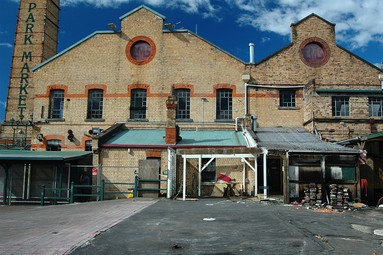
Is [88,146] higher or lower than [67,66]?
lower

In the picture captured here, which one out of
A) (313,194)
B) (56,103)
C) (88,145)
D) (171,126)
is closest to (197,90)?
(171,126)

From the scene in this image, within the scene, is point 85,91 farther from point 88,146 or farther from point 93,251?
point 93,251

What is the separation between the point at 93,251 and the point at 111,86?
1777cm

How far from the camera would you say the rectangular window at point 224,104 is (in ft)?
76.8

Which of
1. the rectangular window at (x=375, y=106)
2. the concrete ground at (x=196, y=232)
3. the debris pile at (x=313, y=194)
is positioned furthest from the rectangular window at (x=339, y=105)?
the concrete ground at (x=196, y=232)

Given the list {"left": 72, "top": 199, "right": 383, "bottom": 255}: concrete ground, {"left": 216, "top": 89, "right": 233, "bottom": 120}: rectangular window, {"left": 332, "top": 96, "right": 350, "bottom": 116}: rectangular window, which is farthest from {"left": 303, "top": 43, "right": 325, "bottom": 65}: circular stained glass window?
{"left": 72, "top": 199, "right": 383, "bottom": 255}: concrete ground

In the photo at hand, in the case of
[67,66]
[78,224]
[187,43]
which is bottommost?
[78,224]

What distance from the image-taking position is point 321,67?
23.3 m

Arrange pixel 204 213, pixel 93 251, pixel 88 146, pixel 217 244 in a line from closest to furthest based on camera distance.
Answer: pixel 93 251 → pixel 217 244 → pixel 204 213 → pixel 88 146

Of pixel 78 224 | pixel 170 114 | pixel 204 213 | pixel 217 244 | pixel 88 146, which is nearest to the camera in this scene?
pixel 217 244

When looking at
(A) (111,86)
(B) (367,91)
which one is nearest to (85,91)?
(A) (111,86)

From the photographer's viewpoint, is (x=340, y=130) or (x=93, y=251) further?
(x=340, y=130)

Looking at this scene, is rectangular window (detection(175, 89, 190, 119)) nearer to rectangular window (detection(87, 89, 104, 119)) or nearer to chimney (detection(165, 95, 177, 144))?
chimney (detection(165, 95, 177, 144))

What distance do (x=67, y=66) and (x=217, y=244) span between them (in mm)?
19736
